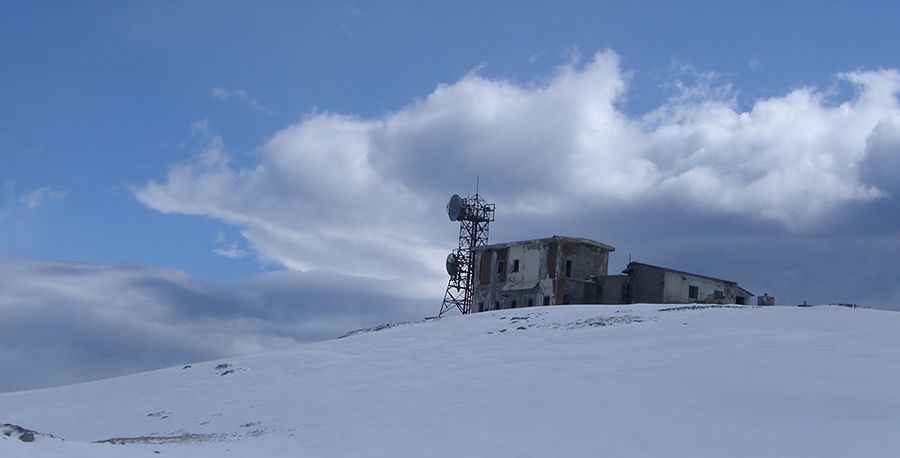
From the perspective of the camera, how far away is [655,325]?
27.2m

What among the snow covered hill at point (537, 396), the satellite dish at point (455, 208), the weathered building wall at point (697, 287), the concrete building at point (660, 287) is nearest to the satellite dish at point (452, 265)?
the satellite dish at point (455, 208)

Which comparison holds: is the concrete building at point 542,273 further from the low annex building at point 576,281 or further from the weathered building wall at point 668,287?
the weathered building wall at point 668,287

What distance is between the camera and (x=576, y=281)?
51.3 metres

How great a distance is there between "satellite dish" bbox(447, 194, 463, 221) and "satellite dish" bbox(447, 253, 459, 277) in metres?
2.48

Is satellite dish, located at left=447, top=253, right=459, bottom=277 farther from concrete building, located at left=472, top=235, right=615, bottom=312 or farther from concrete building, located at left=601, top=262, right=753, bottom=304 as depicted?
concrete building, located at left=601, top=262, right=753, bottom=304

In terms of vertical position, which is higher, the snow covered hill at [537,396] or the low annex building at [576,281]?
the low annex building at [576,281]

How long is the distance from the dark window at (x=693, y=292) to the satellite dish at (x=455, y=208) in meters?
16.2

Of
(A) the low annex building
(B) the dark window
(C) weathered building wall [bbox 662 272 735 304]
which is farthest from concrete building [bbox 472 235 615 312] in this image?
(B) the dark window

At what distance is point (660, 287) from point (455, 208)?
1616 centimetres

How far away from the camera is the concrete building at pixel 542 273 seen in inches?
2024

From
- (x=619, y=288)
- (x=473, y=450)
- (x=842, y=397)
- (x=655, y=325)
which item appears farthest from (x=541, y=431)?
(x=619, y=288)

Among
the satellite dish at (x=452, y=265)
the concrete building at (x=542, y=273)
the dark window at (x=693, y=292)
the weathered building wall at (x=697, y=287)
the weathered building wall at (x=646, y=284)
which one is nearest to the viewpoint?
the weathered building wall at (x=646, y=284)

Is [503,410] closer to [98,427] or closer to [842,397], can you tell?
[842,397]

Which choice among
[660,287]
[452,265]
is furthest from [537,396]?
[452,265]
